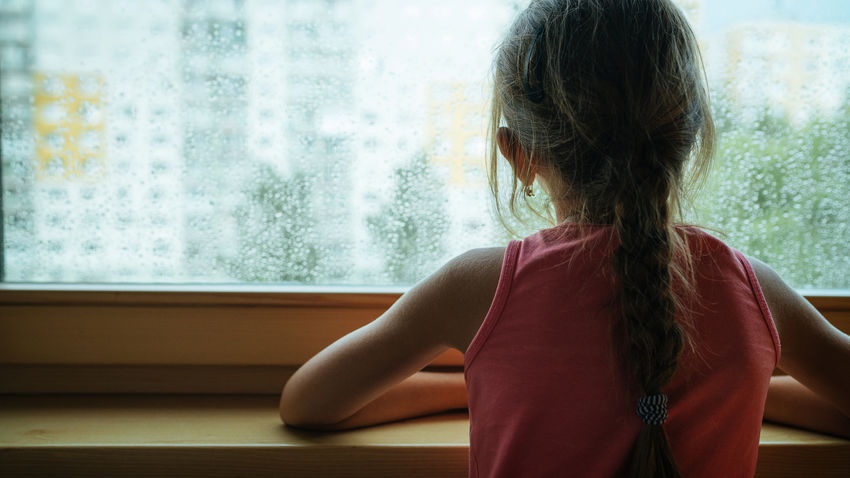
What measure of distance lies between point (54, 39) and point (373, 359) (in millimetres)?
594

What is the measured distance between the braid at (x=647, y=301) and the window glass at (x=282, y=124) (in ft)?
0.78

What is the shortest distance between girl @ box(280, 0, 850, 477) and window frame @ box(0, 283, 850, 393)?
0.63 feet

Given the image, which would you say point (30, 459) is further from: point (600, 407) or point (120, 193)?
point (600, 407)

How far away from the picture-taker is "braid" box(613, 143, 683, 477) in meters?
0.49

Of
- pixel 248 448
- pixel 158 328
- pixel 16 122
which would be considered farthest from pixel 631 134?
pixel 16 122

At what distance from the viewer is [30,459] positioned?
618mm

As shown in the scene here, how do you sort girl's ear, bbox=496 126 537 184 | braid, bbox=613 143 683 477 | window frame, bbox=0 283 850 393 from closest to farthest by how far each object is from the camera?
braid, bbox=613 143 683 477
girl's ear, bbox=496 126 537 184
window frame, bbox=0 283 850 393

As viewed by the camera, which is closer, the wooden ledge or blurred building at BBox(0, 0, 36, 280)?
the wooden ledge

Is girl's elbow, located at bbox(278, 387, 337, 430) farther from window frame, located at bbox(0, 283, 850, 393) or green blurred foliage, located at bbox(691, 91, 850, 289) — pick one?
green blurred foliage, located at bbox(691, 91, 850, 289)

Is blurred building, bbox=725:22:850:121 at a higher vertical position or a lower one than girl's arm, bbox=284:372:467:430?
higher

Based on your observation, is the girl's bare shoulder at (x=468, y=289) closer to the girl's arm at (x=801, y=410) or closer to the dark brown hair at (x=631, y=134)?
the dark brown hair at (x=631, y=134)

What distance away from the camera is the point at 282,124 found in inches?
30.6

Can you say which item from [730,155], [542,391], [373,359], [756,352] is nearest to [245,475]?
[373,359]

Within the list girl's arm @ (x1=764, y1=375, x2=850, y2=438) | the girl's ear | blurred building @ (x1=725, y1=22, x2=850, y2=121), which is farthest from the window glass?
girl's arm @ (x1=764, y1=375, x2=850, y2=438)
